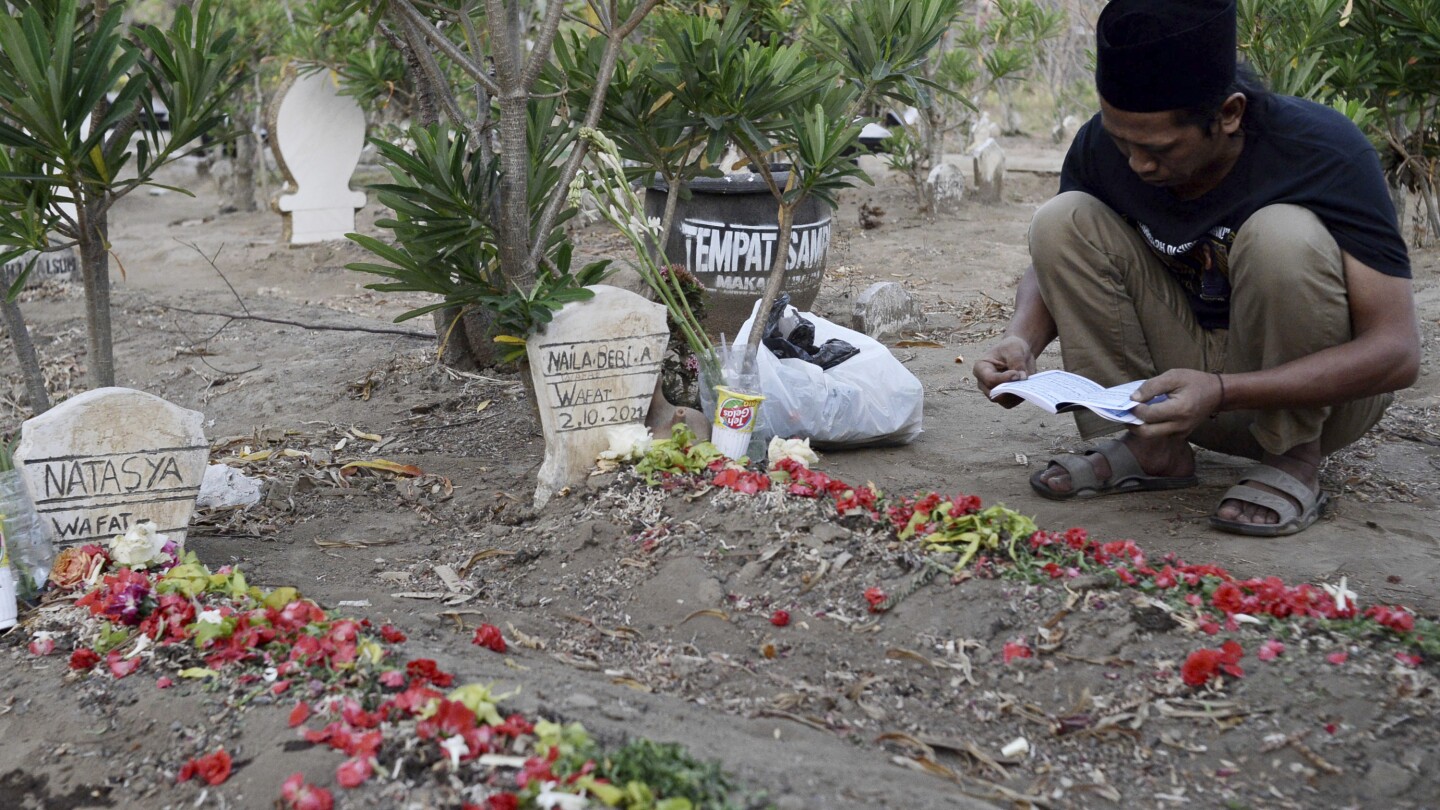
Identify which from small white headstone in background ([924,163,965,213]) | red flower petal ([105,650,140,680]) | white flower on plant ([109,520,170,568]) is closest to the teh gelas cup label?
white flower on plant ([109,520,170,568])

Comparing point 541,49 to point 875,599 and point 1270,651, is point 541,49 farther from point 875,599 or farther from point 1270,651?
point 1270,651

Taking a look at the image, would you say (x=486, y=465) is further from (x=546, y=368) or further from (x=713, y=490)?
(x=713, y=490)

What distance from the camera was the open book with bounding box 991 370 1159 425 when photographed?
259 cm

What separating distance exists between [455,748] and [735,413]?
5.06ft

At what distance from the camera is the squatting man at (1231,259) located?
2.59m

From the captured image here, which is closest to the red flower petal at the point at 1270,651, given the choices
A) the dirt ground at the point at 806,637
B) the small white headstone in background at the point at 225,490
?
the dirt ground at the point at 806,637

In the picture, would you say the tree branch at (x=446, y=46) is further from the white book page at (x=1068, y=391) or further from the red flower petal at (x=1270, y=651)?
the red flower petal at (x=1270, y=651)

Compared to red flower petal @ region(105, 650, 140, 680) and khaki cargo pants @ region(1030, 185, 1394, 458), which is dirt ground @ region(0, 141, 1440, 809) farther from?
khaki cargo pants @ region(1030, 185, 1394, 458)

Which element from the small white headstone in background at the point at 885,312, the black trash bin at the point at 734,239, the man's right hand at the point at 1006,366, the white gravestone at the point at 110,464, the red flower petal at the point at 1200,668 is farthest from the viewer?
the small white headstone in background at the point at 885,312

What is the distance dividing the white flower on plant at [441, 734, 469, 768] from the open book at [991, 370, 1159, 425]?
146cm

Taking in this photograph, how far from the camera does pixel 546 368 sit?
9.80 feet

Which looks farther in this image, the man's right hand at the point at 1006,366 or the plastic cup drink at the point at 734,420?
the plastic cup drink at the point at 734,420

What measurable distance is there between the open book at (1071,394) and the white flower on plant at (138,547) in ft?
6.38

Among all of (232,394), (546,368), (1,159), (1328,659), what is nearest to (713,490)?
(546,368)
